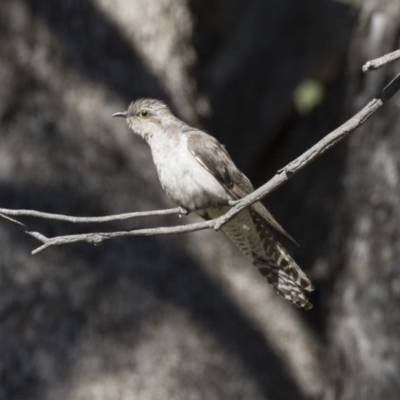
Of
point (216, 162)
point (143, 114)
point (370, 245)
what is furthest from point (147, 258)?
point (216, 162)

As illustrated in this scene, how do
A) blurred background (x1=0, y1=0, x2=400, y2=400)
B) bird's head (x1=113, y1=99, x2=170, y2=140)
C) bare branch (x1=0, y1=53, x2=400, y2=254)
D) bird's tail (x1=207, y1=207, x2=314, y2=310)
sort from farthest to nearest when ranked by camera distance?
blurred background (x1=0, y1=0, x2=400, y2=400)
bird's head (x1=113, y1=99, x2=170, y2=140)
bird's tail (x1=207, y1=207, x2=314, y2=310)
bare branch (x1=0, y1=53, x2=400, y2=254)

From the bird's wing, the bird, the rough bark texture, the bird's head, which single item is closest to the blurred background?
the rough bark texture

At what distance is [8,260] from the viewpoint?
22.6 ft

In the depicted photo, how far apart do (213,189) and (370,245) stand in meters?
2.72

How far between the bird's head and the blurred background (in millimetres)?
2071

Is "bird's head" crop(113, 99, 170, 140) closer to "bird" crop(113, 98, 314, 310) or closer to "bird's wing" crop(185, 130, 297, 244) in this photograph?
"bird" crop(113, 98, 314, 310)

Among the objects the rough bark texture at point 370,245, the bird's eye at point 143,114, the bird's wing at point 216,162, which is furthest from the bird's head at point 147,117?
the rough bark texture at point 370,245

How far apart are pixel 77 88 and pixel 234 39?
10.0 ft

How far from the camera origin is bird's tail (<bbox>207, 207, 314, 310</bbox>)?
455 cm

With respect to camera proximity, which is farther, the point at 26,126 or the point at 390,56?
the point at 26,126

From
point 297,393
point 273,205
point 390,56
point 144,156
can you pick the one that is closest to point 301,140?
point 273,205

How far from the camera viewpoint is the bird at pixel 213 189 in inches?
182

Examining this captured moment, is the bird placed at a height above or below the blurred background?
below

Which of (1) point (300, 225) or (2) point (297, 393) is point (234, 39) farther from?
(2) point (297, 393)
